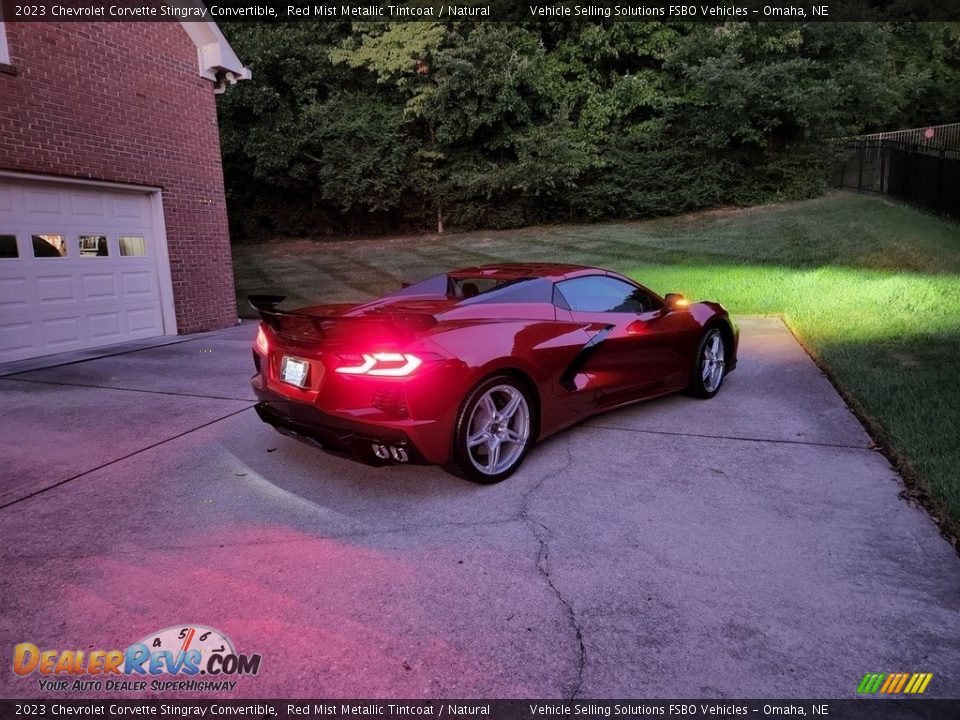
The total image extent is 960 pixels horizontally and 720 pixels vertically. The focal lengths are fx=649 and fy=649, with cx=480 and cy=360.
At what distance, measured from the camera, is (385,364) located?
3.46 metres

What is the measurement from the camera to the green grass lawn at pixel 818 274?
490cm

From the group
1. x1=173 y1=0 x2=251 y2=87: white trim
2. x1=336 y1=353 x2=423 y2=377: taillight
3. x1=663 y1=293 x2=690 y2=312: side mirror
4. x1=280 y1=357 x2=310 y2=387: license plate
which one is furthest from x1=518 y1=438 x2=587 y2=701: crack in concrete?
x1=173 y1=0 x2=251 y2=87: white trim

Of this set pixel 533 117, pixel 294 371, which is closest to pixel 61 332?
pixel 294 371

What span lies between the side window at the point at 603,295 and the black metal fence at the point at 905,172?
45.9 feet

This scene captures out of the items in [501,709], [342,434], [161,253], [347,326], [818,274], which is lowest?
[501,709]

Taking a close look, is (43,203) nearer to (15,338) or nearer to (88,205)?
(88,205)

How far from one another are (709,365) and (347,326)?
353 centimetres

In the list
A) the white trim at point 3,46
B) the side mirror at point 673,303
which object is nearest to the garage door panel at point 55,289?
the white trim at point 3,46

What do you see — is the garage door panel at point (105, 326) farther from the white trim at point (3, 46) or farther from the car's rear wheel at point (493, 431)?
the car's rear wheel at point (493, 431)

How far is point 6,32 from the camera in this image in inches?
313

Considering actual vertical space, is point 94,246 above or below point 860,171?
below

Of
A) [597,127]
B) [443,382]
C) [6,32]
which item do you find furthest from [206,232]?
[597,127]

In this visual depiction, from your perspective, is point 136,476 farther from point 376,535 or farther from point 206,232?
point 206,232

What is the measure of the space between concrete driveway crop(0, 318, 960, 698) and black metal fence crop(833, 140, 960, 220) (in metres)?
14.5
